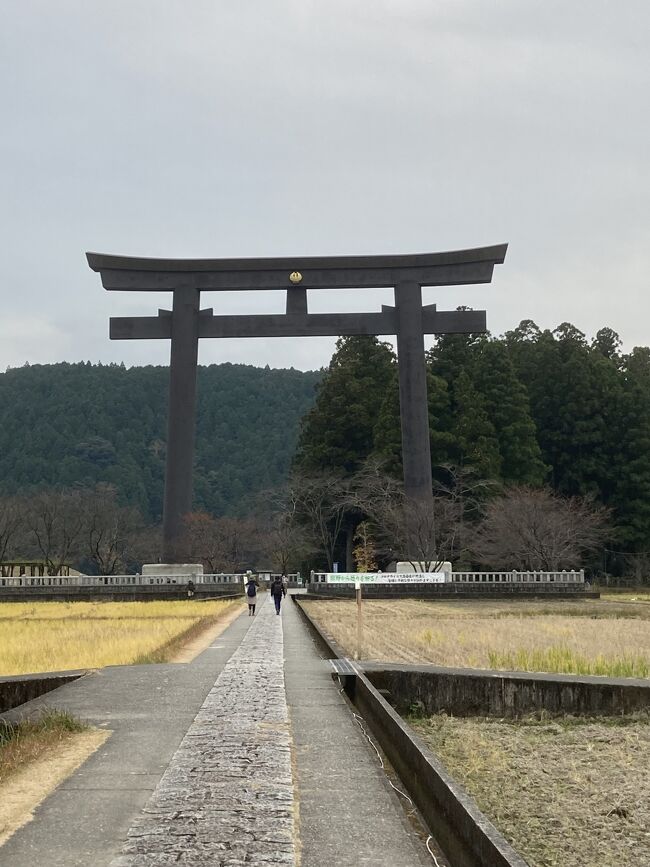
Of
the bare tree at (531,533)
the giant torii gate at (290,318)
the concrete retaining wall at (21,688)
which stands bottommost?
the concrete retaining wall at (21,688)

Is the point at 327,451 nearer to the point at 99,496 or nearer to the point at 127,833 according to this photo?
the point at 99,496

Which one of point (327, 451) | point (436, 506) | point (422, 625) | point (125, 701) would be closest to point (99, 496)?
point (327, 451)

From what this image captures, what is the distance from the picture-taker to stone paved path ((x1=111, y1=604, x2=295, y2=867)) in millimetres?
4770

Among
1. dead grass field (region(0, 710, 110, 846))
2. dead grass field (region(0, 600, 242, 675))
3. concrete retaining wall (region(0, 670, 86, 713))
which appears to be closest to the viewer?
dead grass field (region(0, 710, 110, 846))

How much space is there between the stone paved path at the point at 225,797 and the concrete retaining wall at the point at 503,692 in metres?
1.75

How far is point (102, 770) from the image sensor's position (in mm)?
6613

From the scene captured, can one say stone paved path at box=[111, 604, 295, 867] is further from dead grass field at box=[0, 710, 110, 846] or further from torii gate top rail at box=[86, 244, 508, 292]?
torii gate top rail at box=[86, 244, 508, 292]

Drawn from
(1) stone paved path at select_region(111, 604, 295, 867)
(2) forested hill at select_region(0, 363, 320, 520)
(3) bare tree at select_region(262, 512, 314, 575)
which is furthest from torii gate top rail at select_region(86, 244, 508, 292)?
(2) forested hill at select_region(0, 363, 320, 520)

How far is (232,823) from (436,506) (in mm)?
49933

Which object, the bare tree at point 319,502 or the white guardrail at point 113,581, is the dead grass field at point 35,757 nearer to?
the white guardrail at point 113,581

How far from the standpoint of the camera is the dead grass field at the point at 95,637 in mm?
15053

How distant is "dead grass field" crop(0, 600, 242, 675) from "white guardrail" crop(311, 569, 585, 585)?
12.1 metres

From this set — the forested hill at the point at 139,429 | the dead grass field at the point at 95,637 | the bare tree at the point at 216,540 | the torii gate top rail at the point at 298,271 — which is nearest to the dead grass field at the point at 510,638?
the dead grass field at the point at 95,637

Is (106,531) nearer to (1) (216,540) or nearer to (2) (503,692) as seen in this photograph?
(1) (216,540)
